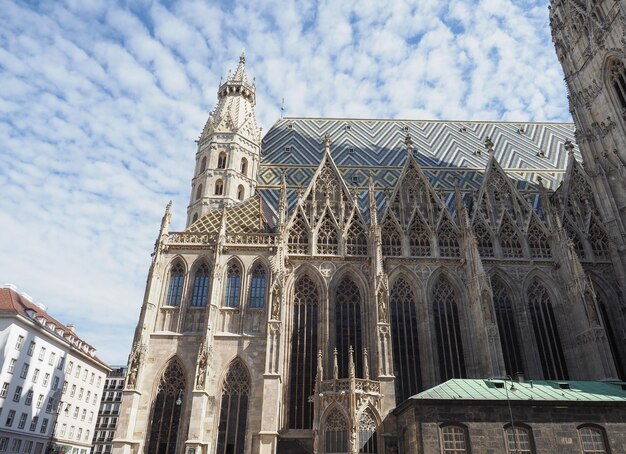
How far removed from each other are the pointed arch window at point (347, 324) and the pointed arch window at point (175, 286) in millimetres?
8064

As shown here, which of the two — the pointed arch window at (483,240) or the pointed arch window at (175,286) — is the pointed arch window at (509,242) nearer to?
the pointed arch window at (483,240)

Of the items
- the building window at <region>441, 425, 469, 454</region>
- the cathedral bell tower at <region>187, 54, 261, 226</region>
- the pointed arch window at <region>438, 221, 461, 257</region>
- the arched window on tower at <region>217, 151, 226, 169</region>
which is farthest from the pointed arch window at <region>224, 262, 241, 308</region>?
the building window at <region>441, 425, 469, 454</region>

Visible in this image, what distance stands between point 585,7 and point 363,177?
1984 centimetres

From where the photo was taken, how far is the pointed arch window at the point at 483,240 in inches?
1059

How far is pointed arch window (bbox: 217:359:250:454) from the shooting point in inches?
830

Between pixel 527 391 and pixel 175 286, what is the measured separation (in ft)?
55.6

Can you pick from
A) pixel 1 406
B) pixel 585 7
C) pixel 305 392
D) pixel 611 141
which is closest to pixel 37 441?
pixel 1 406

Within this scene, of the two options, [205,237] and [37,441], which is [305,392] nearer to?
[205,237]

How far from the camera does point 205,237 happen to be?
26.2 meters

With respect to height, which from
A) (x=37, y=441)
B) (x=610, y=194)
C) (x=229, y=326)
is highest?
(x=610, y=194)

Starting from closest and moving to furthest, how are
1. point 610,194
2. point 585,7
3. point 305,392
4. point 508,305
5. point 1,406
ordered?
point 305,392
point 508,305
point 610,194
point 1,406
point 585,7

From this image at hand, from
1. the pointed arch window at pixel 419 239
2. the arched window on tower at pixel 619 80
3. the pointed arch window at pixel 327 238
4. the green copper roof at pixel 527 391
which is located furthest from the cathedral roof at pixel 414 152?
the green copper roof at pixel 527 391

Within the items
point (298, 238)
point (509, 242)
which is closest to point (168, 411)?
point (298, 238)

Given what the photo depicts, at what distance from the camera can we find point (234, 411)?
21.8 meters
